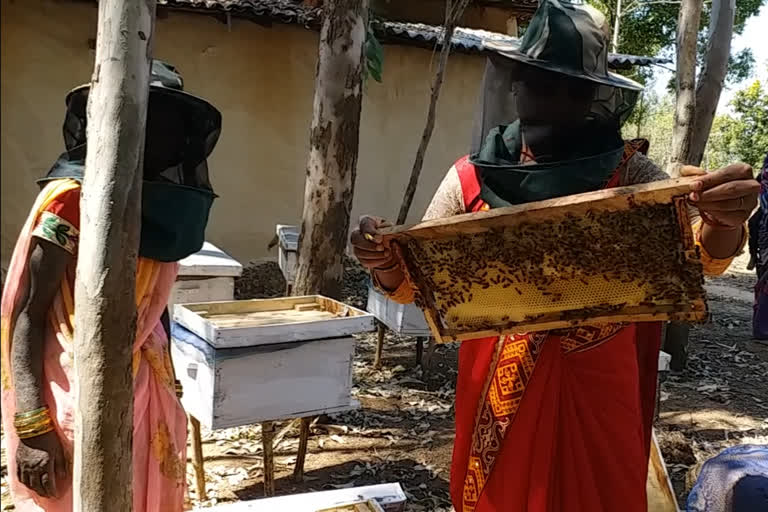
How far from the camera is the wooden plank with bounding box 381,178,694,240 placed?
1677 millimetres

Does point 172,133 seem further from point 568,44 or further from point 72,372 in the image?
point 568,44

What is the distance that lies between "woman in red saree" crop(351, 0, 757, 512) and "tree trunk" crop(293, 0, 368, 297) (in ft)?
8.03

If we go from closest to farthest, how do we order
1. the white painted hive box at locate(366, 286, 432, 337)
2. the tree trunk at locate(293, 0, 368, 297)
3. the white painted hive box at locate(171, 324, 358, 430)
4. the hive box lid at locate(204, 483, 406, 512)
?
the hive box lid at locate(204, 483, 406, 512) < the white painted hive box at locate(171, 324, 358, 430) < the tree trunk at locate(293, 0, 368, 297) < the white painted hive box at locate(366, 286, 432, 337)

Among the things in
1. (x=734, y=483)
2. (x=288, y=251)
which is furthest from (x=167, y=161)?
(x=288, y=251)

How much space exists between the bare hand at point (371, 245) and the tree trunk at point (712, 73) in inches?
69.6

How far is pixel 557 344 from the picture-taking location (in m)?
2.10

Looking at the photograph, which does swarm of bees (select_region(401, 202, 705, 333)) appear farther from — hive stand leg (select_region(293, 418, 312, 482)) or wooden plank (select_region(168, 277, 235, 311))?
wooden plank (select_region(168, 277, 235, 311))

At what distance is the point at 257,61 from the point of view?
872 centimetres

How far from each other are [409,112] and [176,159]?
288 inches

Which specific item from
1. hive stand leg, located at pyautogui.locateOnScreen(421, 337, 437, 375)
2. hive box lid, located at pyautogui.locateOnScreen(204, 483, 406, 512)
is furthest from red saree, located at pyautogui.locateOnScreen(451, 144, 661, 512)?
hive stand leg, located at pyautogui.locateOnScreen(421, 337, 437, 375)

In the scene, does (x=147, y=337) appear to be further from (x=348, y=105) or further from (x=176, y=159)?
(x=348, y=105)

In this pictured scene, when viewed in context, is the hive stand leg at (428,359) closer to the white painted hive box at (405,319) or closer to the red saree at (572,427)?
the white painted hive box at (405,319)

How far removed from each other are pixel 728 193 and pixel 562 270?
1.60 ft

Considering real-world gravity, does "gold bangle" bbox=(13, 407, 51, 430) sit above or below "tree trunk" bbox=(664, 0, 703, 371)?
below
